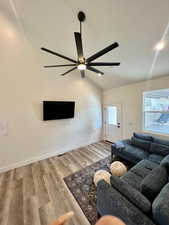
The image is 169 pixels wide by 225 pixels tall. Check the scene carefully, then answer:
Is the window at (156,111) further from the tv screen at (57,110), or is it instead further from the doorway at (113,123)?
the tv screen at (57,110)

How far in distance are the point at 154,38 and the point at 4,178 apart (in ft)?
15.9

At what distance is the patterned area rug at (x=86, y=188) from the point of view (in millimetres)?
1855

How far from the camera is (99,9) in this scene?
2.12m

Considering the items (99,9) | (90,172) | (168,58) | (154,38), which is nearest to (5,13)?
(99,9)

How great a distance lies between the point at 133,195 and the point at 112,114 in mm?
3959

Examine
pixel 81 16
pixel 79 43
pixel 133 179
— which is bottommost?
pixel 133 179

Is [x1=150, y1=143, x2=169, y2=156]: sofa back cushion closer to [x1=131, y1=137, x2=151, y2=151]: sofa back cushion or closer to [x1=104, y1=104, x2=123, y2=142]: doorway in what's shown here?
[x1=131, y1=137, x2=151, y2=151]: sofa back cushion

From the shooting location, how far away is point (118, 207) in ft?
4.21

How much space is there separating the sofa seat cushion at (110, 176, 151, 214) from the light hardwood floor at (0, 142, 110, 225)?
2.77ft

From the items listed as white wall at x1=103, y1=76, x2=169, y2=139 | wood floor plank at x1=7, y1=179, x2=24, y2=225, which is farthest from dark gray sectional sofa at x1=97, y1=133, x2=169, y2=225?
white wall at x1=103, y1=76, x2=169, y2=139

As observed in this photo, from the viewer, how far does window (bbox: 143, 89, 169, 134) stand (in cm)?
345

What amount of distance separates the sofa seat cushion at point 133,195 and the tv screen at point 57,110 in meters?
2.81

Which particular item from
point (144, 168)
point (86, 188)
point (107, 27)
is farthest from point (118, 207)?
point (107, 27)

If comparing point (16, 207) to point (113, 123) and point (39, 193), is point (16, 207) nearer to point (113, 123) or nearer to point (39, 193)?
point (39, 193)
